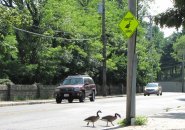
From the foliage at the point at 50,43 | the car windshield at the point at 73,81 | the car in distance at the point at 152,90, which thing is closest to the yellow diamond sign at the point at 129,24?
the car windshield at the point at 73,81

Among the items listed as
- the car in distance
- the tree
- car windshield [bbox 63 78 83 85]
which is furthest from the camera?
the car in distance

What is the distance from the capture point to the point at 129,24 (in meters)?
16.9

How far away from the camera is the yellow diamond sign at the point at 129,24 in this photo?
16.8 meters

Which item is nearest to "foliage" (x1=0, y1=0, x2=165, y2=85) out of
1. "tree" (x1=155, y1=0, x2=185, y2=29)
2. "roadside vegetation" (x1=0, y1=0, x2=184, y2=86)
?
"roadside vegetation" (x1=0, y1=0, x2=184, y2=86)

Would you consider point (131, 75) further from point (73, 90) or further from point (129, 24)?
point (73, 90)

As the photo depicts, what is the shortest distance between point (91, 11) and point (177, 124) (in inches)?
1663

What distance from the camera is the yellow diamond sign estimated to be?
16797mm

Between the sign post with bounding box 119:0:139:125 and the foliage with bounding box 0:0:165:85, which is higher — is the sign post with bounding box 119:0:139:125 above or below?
below

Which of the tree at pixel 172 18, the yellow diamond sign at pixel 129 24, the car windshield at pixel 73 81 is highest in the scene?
the tree at pixel 172 18

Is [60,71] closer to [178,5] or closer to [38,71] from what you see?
[38,71]

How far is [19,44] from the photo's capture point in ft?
148

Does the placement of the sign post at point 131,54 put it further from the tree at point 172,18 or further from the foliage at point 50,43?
the foliage at point 50,43

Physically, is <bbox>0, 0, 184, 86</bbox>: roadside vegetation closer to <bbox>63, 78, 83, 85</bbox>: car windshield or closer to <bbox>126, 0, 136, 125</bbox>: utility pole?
<bbox>63, 78, 83, 85</bbox>: car windshield

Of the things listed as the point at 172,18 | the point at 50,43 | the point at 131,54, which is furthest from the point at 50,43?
the point at 131,54
